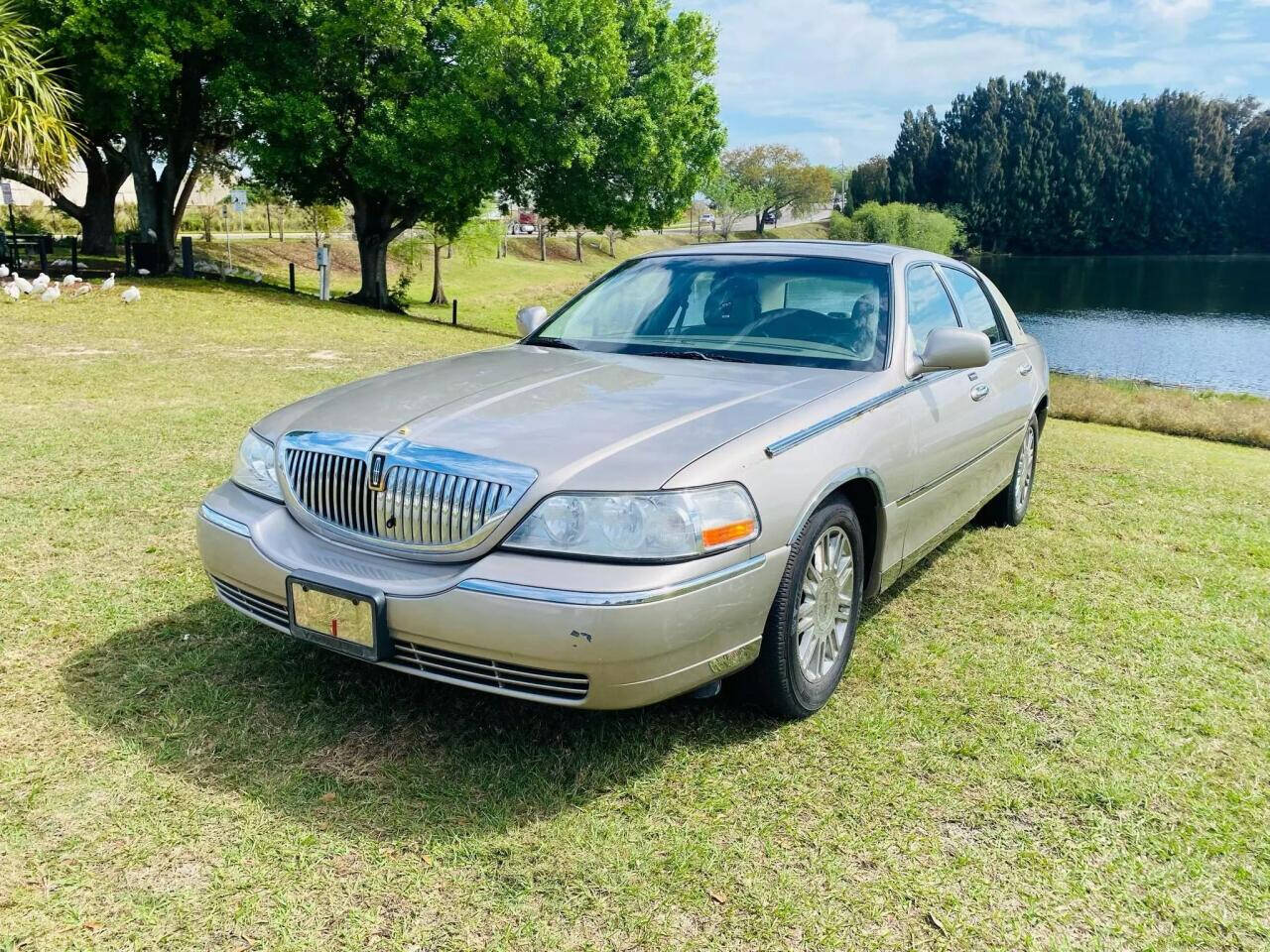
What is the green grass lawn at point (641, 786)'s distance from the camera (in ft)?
7.46

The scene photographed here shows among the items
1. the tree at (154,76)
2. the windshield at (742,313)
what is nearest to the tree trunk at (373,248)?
the tree at (154,76)

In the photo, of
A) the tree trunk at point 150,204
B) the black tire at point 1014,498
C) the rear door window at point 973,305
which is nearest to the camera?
the rear door window at point 973,305

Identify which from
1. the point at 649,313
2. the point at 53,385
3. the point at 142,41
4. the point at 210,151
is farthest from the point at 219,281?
the point at 649,313

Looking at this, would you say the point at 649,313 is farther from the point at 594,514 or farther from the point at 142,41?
the point at 142,41

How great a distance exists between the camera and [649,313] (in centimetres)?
427

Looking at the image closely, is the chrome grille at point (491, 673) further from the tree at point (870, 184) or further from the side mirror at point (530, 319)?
the tree at point (870, 184)

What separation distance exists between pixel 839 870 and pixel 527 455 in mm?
1399

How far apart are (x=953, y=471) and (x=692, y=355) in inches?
50.1

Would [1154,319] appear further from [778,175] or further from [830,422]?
[778,175]

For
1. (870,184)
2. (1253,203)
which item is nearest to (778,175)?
(870,184)

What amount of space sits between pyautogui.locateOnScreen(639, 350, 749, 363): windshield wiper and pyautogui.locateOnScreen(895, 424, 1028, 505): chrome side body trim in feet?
2.74

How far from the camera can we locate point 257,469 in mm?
3252

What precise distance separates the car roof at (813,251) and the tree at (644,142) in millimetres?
19076

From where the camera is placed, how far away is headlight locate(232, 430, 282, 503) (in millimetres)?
3176
